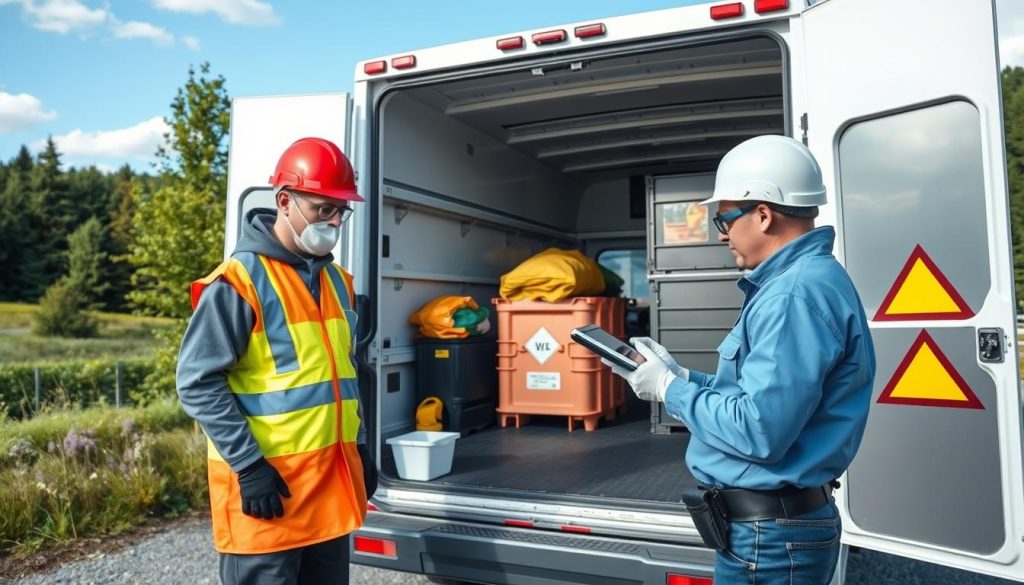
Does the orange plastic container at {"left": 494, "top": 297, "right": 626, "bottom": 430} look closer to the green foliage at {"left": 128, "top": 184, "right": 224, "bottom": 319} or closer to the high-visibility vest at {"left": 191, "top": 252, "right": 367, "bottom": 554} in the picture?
the high-visibility vest at {"left": 191, "top": 252, "right": 367, "bottom": 554}

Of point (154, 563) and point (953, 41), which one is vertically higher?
point (953, 41)

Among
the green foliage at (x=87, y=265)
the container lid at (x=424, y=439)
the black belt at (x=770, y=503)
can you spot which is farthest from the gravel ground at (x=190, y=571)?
the green foliage at (x=87, y=265)

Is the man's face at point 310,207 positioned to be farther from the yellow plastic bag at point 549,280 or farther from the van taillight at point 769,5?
the yellow plastic bag at point 549,280

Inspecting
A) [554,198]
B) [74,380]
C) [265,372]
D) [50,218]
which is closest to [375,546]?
[265,372]

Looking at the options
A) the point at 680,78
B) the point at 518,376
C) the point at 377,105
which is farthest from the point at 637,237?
the point at 377,105

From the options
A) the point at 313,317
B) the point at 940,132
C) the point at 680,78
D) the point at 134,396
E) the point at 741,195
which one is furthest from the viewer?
the point at 134,396

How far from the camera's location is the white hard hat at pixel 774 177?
187 cm

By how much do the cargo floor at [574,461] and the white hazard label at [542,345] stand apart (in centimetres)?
58

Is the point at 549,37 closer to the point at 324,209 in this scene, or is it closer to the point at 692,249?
the point at 324,209

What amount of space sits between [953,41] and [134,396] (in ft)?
38.3

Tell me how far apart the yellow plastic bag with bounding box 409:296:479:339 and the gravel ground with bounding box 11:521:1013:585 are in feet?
5.58

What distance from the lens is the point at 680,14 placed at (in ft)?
11.1

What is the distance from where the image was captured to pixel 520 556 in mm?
3207

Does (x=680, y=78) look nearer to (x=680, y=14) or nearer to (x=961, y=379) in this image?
(x=680, y=14)
